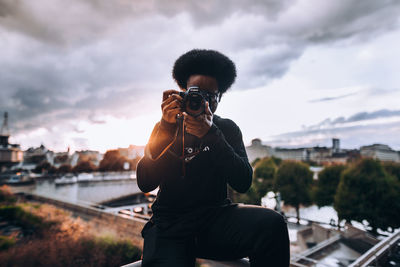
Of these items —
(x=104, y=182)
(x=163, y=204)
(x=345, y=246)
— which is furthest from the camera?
(x=104, y=182)

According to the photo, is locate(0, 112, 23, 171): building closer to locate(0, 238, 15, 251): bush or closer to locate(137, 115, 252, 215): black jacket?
locate(0, 238, 15, 251): bush

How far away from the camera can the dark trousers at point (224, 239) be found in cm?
130

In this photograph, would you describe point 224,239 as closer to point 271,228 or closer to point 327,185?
point 271,228

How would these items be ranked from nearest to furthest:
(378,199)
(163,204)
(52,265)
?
(163,204), (52,265), (378,199)

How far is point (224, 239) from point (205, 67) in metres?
1.35

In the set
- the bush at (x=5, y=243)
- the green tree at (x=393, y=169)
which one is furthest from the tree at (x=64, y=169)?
the green tree at (x=393, y=169)

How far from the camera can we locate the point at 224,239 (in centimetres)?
142

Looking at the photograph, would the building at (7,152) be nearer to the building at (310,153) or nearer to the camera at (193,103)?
the camera at (193,103)

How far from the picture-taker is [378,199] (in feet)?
47.0

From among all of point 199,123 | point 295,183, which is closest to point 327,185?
point 295,183

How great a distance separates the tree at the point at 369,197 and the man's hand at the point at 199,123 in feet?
56.7

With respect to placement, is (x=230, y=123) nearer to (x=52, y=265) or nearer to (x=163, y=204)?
(x=163, y=204)

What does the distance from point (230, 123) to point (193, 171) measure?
515 millimetres

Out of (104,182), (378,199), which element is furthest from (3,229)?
(378,199)
